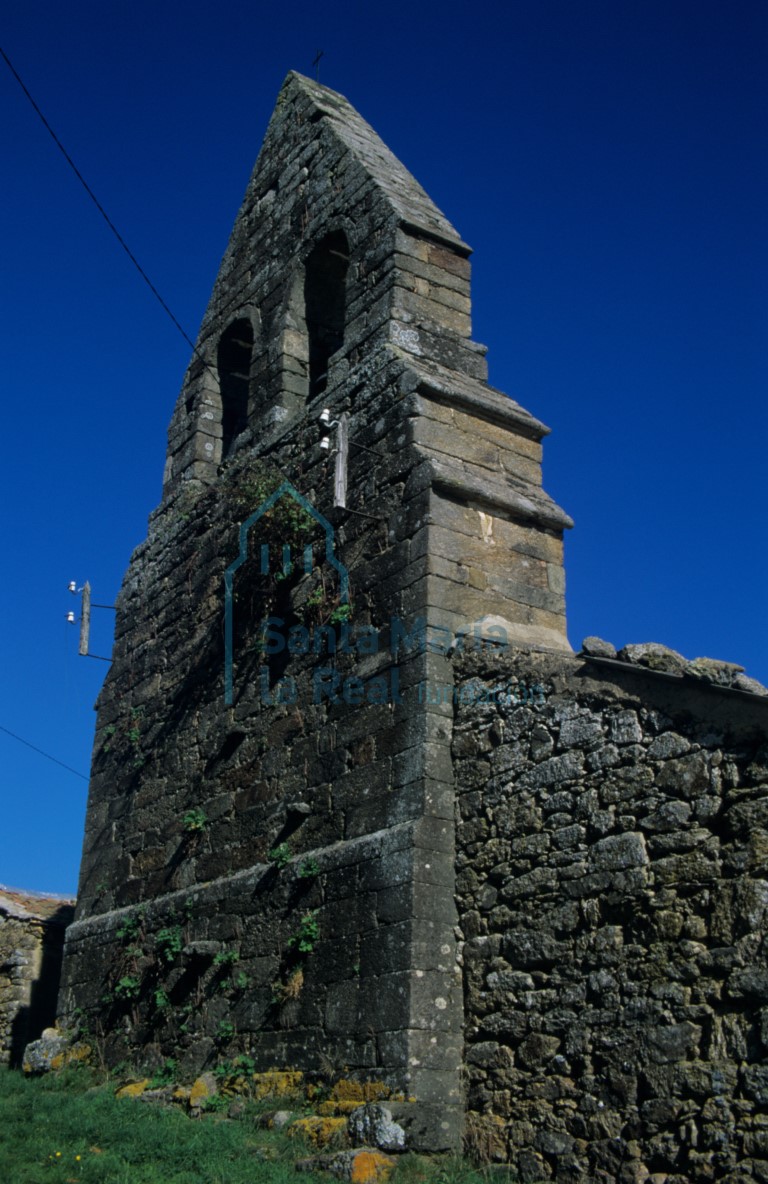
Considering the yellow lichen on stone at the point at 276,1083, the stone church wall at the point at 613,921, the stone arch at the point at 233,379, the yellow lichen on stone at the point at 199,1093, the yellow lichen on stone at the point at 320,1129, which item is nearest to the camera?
the stone church wall at the point at 613,921

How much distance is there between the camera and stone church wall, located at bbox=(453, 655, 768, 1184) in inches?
219

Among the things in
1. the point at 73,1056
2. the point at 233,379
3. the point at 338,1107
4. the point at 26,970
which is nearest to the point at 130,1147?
the point at 338,1107

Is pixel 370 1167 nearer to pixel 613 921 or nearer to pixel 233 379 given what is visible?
pixel 613 921

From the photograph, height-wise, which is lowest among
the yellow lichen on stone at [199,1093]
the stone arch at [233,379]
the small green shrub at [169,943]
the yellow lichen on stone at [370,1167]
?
the yellow lichen on stone at [370,1167]

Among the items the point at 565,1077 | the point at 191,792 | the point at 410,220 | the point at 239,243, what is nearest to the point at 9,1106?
the point at 191,792

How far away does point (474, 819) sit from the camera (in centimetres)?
725

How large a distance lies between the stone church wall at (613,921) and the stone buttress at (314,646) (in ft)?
0.97

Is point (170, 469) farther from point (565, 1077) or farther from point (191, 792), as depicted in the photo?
point (565, 1077)

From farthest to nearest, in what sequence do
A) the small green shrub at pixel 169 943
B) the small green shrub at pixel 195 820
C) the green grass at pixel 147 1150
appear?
1. the small green shrub at pixel 195 820
2. the small green shrub at pixel 169 943
3. the green grass at pixel 147 1150

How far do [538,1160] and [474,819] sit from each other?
6.02ft

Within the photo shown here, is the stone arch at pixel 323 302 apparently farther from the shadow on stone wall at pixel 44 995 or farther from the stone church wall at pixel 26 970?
the stone church wall at pixel 26 970

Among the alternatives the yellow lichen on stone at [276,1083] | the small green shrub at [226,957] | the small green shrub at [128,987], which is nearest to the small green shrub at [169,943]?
the small green shrub at [128,987]

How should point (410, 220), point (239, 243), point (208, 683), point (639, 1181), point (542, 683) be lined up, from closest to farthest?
point (639, 1181), point (542, 683), point (410, 220), point (208, 683), point (239, 243)

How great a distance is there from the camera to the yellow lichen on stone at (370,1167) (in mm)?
6180
